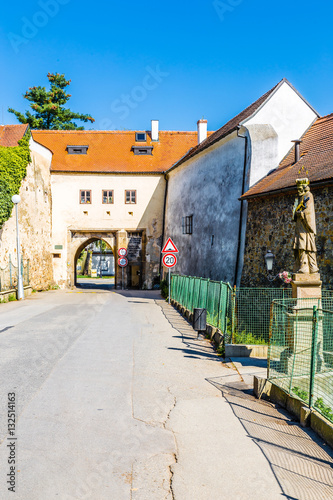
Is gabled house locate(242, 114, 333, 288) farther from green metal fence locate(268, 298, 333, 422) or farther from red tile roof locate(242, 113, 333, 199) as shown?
green metal fence locate(268, 298, 333, 422)

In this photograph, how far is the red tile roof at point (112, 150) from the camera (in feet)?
107

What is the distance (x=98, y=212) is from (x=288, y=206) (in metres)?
20.6

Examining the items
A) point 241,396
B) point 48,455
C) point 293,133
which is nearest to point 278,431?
point 241,396

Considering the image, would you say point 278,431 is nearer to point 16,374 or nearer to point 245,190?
point 16,374

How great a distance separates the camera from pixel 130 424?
554cm

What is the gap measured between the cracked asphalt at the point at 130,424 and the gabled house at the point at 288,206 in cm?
476

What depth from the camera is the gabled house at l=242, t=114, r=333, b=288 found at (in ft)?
39.7

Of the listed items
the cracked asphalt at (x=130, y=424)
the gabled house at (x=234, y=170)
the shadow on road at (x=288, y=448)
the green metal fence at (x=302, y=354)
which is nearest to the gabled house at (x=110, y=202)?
the gabled house at (x=234, y=170)

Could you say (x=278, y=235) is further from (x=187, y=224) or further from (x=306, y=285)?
(x=187, y=224)

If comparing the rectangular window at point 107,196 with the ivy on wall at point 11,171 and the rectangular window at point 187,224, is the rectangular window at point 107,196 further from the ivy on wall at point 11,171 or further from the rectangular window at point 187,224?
the rectangular window at point 187,224

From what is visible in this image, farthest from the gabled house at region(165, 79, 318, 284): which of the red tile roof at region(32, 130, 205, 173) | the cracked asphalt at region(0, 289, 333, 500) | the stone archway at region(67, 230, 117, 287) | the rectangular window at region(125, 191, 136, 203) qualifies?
the stone archway at region(67, 230, 117, 287)

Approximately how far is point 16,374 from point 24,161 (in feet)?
68.0


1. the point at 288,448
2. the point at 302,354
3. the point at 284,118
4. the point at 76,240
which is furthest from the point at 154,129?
the point at 288,448

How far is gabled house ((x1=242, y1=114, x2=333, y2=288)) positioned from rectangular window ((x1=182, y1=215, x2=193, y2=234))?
8993 millimetres
